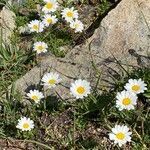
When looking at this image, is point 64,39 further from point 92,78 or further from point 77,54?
point 92,78

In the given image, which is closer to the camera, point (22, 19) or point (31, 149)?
point (31, 149)

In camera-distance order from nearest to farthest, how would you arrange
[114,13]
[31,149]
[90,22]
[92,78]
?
[31,149], [92,78], [114,13], [90,22]

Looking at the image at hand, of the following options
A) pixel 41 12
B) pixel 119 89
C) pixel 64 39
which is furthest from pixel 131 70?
pixel 41 12

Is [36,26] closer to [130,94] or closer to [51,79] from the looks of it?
[51,79]

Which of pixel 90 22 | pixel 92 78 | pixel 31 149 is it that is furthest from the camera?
pixel 90 22

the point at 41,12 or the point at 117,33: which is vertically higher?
the point at 41,12

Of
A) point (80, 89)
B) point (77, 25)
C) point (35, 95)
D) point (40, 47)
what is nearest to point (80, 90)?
point (80, 89)

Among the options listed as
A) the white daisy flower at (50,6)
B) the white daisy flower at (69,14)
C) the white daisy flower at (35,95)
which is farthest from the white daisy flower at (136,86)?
the white daisy flower at (50,6)
